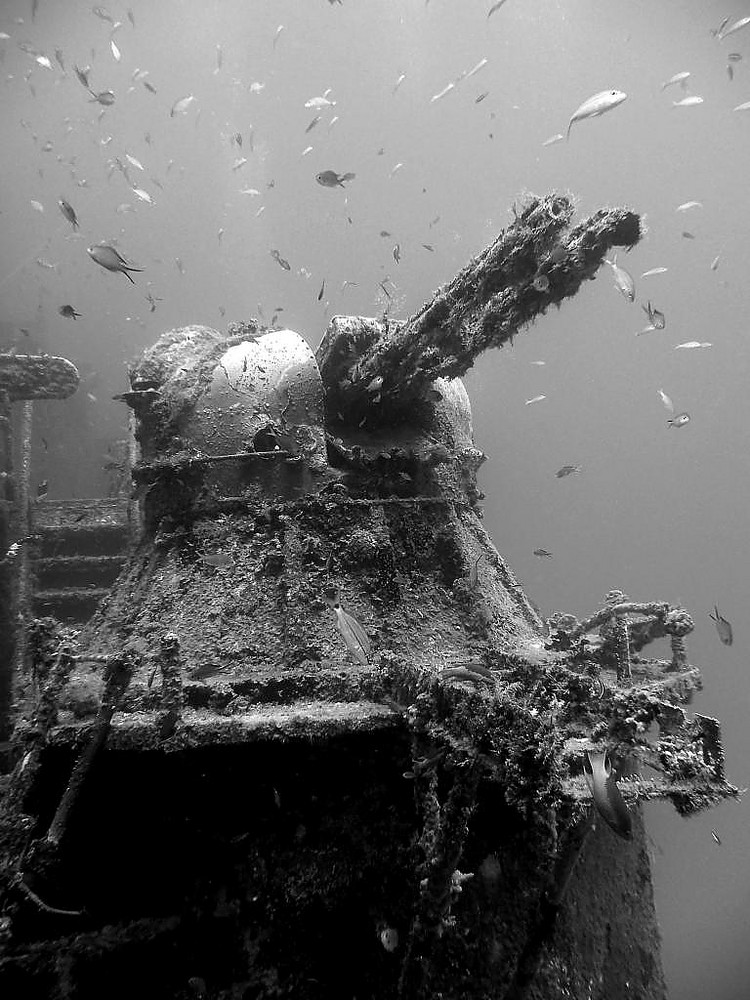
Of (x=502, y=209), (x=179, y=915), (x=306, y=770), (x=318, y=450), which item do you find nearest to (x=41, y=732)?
(x=179, y=915)

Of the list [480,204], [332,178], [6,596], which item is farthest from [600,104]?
[480,204]

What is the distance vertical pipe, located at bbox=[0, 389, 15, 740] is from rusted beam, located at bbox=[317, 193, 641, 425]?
205 inches

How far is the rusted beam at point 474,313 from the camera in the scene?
3178 mm

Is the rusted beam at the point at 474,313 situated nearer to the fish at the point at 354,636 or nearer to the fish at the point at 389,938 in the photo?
the fish at the point at 354,636

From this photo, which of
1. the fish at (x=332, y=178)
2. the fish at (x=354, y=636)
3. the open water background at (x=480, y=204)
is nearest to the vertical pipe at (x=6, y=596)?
the fish at (x=354, y=636)

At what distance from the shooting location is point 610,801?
7.02 feet

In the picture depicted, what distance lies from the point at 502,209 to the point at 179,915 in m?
105

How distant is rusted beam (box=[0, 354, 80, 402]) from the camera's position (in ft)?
26.9

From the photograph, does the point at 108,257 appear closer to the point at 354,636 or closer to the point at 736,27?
the point at 354,636

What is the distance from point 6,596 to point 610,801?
770 cm

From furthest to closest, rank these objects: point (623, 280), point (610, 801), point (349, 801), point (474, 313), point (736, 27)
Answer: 1. point (736, 27)
2. point (623, 280)
3. point (474, 313)
4. point (349, 801)
5. point (610, 801)

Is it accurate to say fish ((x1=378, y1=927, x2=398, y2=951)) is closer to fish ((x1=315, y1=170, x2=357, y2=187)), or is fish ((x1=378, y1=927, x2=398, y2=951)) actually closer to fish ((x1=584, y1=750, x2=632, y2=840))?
fish ((x1=584, y1=750, x2=632, y2=840))

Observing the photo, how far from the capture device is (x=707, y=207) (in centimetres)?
8625

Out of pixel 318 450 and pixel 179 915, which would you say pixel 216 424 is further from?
pixel 179 915
